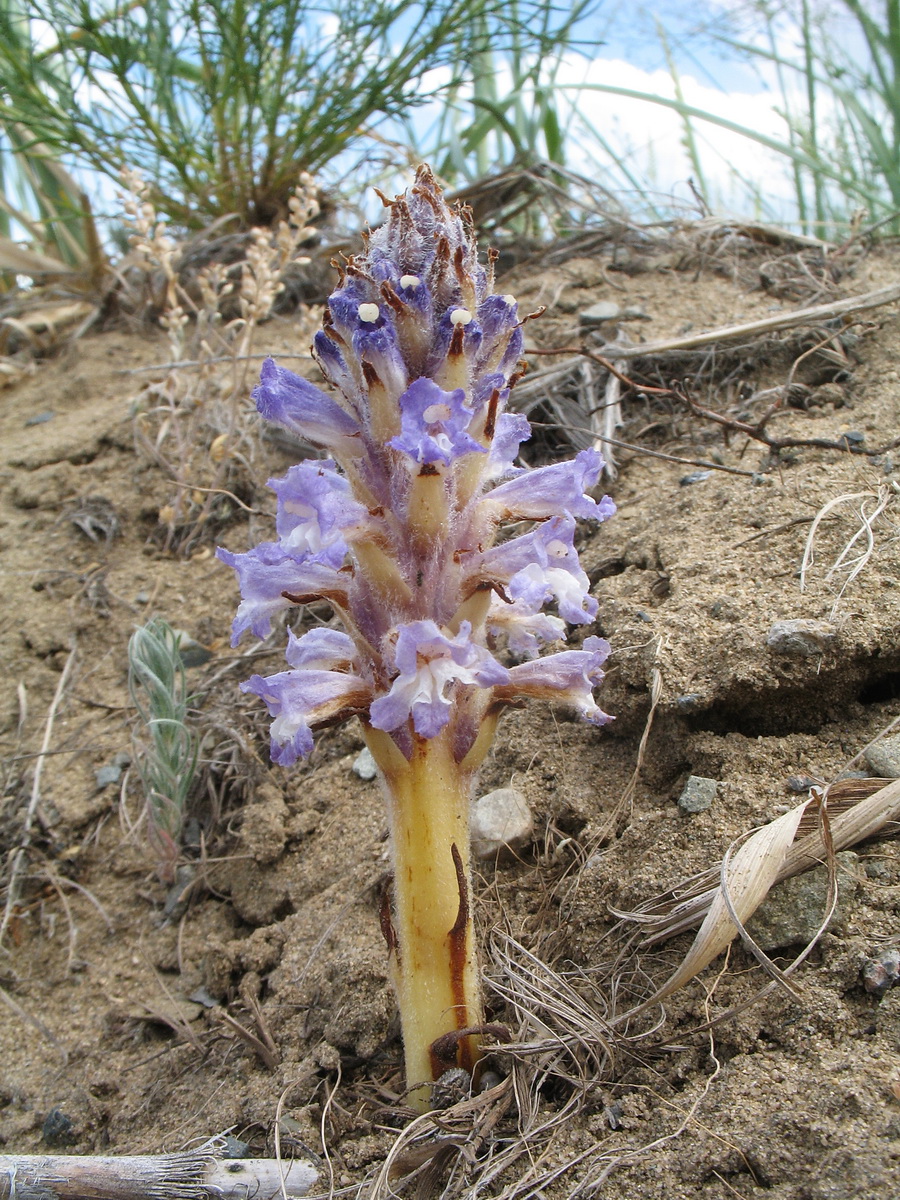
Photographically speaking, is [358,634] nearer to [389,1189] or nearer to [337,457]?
[337,457]

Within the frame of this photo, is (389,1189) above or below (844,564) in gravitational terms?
below

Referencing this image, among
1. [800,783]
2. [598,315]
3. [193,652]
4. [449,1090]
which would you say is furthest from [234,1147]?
[598,315]

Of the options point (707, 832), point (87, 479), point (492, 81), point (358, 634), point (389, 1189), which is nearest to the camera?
point (389, 1189)

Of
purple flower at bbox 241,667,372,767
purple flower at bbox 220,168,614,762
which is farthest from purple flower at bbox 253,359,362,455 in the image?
purple flower at bbox 241,667,372,767

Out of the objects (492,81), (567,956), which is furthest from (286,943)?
(492,81)

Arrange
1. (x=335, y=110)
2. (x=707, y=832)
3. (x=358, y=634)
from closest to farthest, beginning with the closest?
(x=358, y=634)
(x=707, y=832)
(x=335, y=110)

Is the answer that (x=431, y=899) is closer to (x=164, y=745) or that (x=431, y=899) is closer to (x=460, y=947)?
(x=460, y=947)
